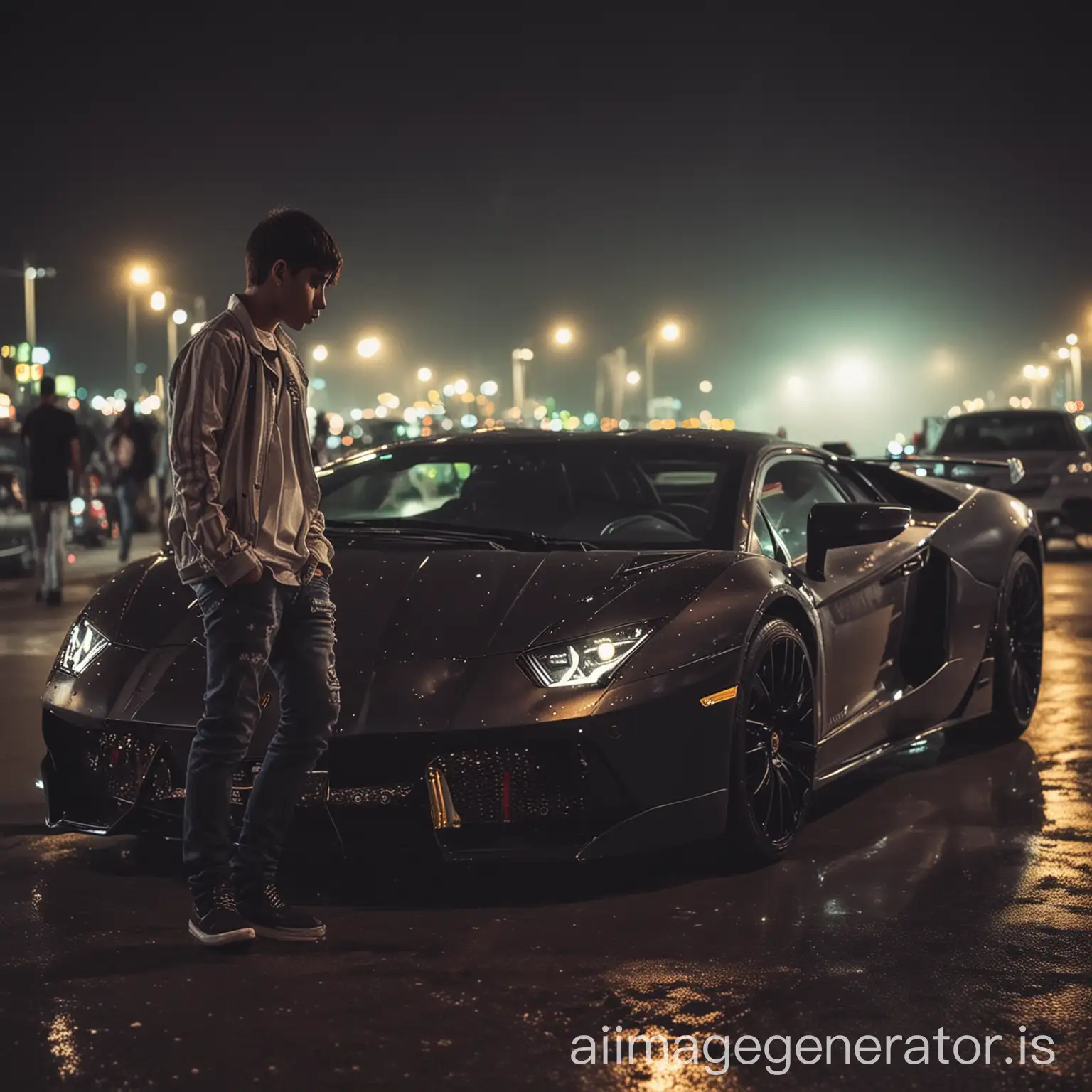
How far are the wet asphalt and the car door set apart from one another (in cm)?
34

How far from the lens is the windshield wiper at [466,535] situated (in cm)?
595

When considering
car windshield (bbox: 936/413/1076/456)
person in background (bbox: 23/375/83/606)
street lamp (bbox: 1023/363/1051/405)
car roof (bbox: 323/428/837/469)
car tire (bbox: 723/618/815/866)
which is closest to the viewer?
car tire (bbox: 723/618/815/866)

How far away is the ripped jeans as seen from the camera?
178 inches

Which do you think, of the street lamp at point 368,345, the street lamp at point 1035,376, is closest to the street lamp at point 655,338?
the street lamp at point 368,345

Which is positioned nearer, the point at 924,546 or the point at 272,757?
the point at 272,757

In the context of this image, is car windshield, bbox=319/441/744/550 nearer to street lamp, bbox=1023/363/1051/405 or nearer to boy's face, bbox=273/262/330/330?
boy's face, bbox=273/262/330/330

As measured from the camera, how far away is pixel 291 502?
15.3 ft

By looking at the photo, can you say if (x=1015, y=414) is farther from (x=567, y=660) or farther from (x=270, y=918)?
(x=270, y=918)

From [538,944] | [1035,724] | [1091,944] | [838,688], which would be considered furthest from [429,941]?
[1035,724]

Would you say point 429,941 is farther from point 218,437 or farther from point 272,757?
point 218,437

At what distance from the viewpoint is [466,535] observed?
6.09m

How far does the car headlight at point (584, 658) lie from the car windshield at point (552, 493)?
→ 91 cm

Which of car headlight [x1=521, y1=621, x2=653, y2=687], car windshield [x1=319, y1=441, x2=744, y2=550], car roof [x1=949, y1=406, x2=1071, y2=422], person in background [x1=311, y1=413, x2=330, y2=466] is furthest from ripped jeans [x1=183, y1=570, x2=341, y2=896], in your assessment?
person in background [x1=311, y1=413, x2=330, y2=466]

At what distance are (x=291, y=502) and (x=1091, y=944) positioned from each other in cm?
227
